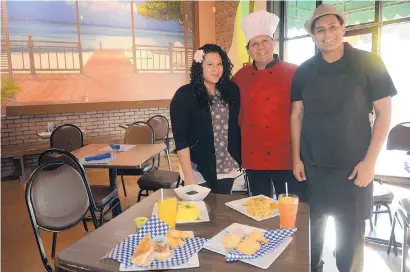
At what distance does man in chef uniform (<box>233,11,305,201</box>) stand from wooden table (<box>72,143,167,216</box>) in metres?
1.09

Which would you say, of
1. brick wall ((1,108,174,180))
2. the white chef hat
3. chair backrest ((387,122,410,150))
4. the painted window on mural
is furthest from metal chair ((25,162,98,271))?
the painted window on mural

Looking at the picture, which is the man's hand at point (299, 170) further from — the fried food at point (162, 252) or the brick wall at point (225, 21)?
the brick wall at point (225, 21)

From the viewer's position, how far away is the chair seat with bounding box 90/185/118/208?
2.73 meters

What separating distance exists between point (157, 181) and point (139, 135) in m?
0.85

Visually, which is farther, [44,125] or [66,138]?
[44,125]


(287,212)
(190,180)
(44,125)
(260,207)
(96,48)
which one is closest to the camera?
(287,212)

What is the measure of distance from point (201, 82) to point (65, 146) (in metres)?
2.37

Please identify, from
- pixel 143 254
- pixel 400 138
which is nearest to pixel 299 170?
pixel 143 254

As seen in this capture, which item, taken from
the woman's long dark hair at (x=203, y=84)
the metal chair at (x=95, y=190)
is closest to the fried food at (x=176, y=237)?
the woman's long dark hair at (x=203, y=84)

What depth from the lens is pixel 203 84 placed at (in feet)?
6.47

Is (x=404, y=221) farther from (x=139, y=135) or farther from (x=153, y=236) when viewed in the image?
(x=139, y=135)

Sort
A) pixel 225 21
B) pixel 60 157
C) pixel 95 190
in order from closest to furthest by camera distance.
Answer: pixel 60 157 → pixel 95 190 → pixel 225 21

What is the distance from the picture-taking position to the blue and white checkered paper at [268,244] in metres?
1.06

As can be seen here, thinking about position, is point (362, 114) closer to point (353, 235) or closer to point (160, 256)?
point (353, 235)
